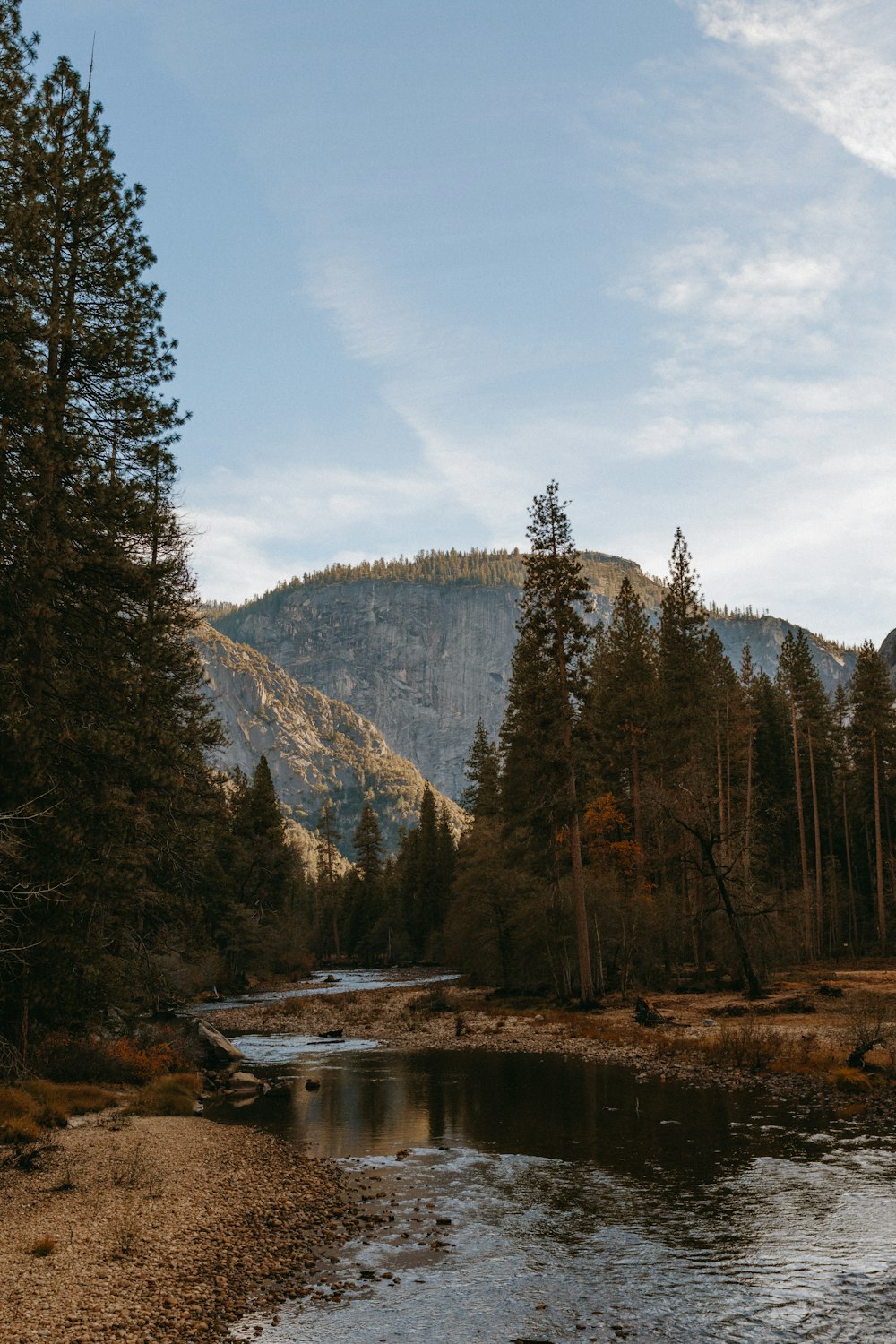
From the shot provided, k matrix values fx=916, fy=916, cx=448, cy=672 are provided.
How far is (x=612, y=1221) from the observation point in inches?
413

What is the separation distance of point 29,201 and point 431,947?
244ft

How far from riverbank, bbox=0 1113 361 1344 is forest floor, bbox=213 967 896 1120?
9844 mm

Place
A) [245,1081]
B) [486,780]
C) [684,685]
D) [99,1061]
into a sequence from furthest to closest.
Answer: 1. [486,780]
2. [684,685]
3. [245,1081]
4. [99,1061]

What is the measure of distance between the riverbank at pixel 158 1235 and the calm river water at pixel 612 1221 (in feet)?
2.01

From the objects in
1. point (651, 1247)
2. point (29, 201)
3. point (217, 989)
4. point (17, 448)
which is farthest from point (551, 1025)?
point (217, 989)

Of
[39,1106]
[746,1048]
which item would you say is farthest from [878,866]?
[39,1106]

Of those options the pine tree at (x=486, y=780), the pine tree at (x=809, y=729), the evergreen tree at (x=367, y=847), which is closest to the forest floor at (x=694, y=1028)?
the pine tree at (x=809, y=729)

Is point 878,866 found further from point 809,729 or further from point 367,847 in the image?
point 367,847

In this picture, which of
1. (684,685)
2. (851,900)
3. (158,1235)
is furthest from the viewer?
(851,900)

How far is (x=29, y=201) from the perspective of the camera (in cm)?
1436

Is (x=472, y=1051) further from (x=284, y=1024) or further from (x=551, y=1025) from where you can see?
(x=284, y=1024)

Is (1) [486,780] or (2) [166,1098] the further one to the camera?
(1) [486,780]

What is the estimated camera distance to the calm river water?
7945 millimetres

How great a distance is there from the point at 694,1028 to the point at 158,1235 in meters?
19.2
